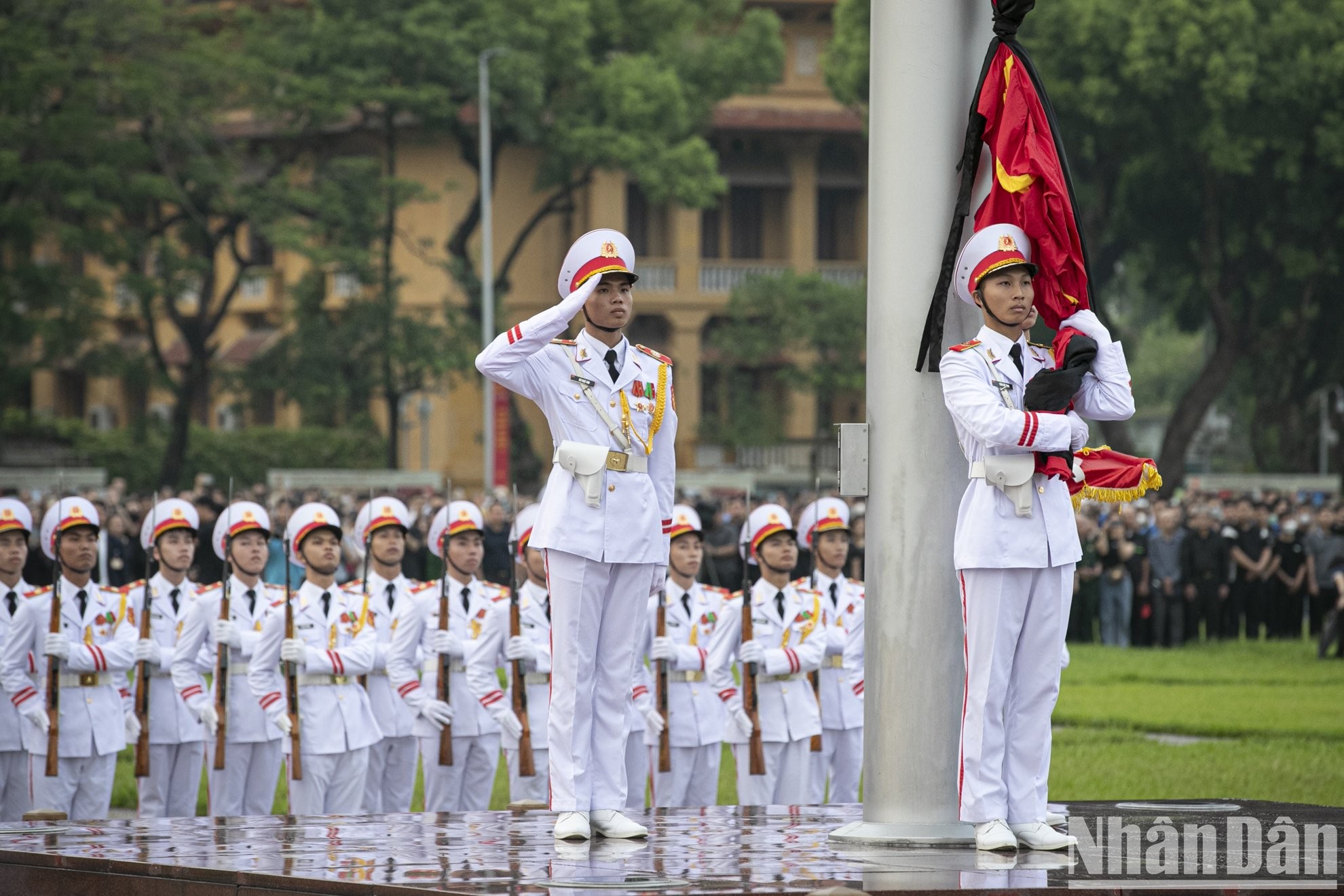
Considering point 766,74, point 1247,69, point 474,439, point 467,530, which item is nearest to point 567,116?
point 766,74

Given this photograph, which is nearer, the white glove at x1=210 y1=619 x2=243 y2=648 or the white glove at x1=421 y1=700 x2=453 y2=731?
the white glove at x1=210 y1=619 x2=243 y2=648

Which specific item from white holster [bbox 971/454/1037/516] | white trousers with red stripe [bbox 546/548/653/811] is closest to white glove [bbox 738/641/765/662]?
white trousers with red stripe [bbox 546/548/653/811]

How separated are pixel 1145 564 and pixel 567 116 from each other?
17435 millimetres

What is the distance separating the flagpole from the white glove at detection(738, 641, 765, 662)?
3.18 metres

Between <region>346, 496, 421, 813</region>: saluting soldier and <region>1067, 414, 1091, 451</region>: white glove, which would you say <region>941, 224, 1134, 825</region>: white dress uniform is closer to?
<region>1067, 414, 1091, 451</region>: white glove

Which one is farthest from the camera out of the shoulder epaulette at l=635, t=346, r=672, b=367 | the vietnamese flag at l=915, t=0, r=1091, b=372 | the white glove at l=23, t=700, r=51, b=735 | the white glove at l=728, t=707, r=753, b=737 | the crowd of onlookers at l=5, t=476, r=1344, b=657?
the crowd of onlookers at l=5, t=476, r=1344, b=657

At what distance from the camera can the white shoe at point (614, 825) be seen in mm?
7141

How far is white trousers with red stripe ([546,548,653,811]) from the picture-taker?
7.21 metres

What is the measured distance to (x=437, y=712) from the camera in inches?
419

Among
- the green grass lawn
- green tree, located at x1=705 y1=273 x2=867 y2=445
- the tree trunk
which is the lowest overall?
the green grass lawn

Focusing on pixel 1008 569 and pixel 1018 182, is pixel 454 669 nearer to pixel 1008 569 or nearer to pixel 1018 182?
pixel 1008 569

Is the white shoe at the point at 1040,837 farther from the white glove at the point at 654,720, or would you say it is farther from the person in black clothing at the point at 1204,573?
the person in black clothing at the point at 1204,573

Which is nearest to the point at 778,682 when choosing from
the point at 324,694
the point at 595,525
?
the point at 324,694

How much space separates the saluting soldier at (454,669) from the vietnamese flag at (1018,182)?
4.56 metres
